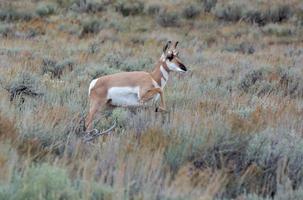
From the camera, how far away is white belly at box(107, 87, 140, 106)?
6316 mm

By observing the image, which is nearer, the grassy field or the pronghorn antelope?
the grassy field

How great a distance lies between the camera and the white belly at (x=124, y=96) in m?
6.32

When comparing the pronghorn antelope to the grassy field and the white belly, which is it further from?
the grassy field

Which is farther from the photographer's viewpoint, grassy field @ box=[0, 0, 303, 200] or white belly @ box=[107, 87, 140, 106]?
white belly @ box=[107, 87, 140, 106]

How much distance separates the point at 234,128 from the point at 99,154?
1447 mm

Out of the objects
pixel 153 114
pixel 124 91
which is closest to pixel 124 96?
pixel 124 91

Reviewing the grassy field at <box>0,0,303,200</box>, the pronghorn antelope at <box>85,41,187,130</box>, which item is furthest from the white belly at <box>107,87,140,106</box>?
the grassy field at <box>0,0,303,200</box>

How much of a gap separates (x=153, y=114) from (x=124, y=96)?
35.6 inches

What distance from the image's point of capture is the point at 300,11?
2084 cm

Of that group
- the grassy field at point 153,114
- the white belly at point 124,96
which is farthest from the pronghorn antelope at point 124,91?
the grassy field at point 153,114

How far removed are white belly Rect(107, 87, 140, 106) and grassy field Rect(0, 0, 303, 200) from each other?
0.15m

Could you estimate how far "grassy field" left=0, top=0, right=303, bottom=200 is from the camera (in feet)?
10.8

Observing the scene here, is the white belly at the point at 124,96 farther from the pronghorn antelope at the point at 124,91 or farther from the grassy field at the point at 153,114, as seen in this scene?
the grassy field at the point at 153,114

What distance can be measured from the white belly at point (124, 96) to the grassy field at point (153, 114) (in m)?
0.15
